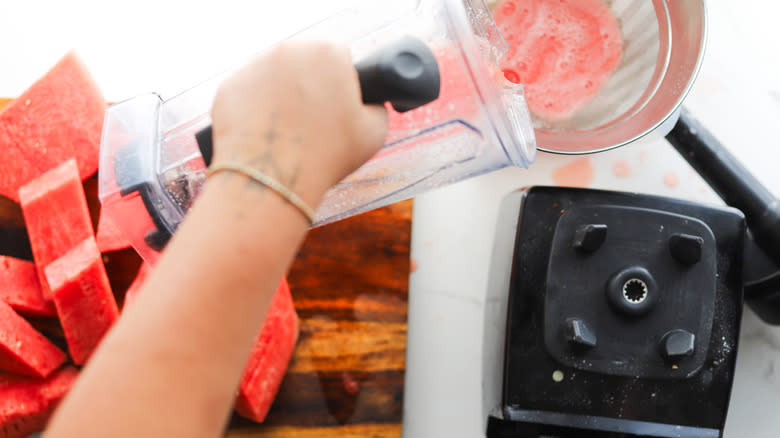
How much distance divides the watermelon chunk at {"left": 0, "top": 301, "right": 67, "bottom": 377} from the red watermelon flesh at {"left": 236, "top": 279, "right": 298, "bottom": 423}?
0.35m

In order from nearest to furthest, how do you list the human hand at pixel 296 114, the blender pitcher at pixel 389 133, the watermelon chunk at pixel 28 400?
the human hand at pixel 296 114 → the blender pitcher at pixel 389 133 → the watermelon chunk at pixel 28 400

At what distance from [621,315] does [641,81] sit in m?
0.40

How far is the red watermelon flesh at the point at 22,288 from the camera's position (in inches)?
36.3

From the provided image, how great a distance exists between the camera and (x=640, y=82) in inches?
35.4

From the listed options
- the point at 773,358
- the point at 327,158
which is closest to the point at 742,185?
the point at 773,358

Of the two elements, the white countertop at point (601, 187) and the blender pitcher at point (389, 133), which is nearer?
the blender pitcher at point (389, 133)

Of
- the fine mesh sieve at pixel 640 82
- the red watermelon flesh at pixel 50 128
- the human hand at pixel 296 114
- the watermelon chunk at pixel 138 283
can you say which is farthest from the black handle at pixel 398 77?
the red watermelon flesh at pixel 50 128

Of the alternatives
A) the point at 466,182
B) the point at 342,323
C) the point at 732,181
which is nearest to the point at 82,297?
the point at 342,323

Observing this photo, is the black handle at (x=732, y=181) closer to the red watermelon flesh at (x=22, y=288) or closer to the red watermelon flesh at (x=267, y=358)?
the red watermelon flesh at (x=267, y=358)

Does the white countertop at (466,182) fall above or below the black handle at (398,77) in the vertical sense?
below

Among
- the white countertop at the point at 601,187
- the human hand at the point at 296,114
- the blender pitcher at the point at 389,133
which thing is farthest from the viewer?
the white countertop at the point at 601,187

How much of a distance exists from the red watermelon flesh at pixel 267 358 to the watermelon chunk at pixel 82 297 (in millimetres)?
267

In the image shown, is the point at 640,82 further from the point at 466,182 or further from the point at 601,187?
the point at 466,182

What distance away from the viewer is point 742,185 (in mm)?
902
